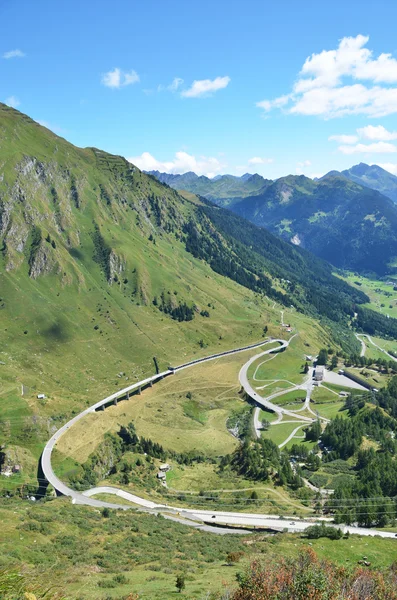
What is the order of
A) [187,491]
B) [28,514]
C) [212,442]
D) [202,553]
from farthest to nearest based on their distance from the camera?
1. [212,442]
2. [187,491]
3. [28,514]
4. [202,553]

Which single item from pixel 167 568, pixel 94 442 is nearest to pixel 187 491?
pixel 94 442

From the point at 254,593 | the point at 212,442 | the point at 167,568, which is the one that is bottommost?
the point at 212,442

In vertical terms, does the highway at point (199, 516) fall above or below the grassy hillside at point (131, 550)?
below

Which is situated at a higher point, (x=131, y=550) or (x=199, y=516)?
(x=131, y=550)

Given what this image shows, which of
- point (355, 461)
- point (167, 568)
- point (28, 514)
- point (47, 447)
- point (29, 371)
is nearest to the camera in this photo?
point (167, 568)

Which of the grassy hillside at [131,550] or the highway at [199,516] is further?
the highway at [199,516]

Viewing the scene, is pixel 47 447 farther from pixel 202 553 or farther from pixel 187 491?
pixel 202 553

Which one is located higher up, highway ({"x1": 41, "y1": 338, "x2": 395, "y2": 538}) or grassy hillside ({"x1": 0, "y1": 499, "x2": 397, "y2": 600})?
grassy hillside ({"x1": 0, "y1": 499, "x2": 397, "y2": 600})

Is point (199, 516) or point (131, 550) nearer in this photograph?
point (131, 550)

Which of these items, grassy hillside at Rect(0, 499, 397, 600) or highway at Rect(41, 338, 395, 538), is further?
highway at Rect(41, 338, 395, 538)

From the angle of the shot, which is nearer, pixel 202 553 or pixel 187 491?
pixel 202 553

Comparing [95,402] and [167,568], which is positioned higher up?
[167,568]
